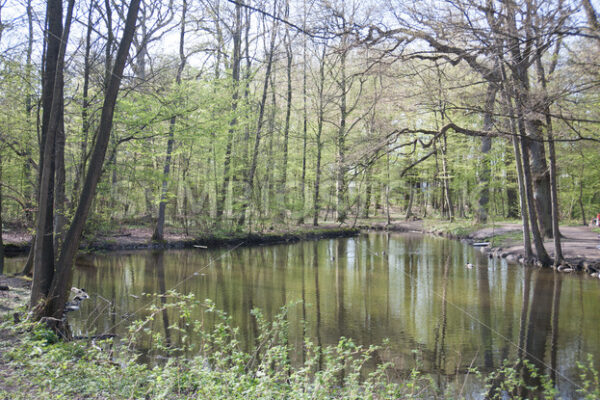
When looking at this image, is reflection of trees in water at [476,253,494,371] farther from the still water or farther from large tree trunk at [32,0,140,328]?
large tree trunk at [32,0,140,328]

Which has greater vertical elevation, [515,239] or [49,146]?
[49,146]

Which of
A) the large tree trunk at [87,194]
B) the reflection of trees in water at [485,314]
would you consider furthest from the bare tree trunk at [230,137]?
the large tree trunk at [87,194]

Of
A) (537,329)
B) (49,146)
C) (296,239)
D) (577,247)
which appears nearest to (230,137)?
(296,239)

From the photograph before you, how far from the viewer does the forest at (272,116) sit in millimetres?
6270

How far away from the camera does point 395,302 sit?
9.32 metres

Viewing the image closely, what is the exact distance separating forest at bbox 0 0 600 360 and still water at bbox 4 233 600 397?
70.8 inches

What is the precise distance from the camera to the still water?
6418mm

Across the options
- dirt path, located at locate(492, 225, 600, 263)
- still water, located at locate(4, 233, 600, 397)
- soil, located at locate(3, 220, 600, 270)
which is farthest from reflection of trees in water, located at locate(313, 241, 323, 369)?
dirt path, located at locate(492, 225, 600, 263)

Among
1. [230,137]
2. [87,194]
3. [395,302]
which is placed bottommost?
[395,302]

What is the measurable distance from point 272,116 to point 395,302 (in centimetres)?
1849

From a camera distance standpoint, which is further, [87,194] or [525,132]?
[525,132]

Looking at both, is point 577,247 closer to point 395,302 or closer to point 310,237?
point 395,302

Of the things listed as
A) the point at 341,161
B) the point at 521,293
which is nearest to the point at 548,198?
the point at 521,293

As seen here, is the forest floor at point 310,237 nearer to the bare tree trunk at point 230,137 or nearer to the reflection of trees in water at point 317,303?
the bare tree trunk at point 230,137
